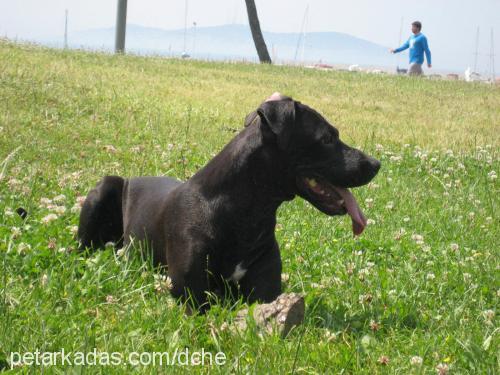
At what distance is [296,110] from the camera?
170 inches

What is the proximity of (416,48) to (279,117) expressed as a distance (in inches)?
936

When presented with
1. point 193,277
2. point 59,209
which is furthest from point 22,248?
point 193,277

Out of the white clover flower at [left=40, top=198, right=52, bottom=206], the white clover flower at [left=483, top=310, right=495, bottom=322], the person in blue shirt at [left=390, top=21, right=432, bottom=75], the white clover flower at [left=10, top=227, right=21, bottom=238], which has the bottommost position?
the white clover flower at [left=483, top=310, right=495, bottom=322]

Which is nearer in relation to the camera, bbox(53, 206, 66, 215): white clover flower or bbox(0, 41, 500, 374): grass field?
bbox(0, 41, 500, 374): grass field

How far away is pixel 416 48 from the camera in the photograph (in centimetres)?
2661

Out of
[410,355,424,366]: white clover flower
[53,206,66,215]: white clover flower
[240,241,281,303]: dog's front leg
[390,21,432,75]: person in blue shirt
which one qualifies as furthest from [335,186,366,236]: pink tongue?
[390,21,432,75]: person in blue shirt

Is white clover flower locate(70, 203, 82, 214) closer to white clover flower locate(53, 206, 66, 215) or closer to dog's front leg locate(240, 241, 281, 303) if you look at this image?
white clover flower locate(53, 206, 66, 215)

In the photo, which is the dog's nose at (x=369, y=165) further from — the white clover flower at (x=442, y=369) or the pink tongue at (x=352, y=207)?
the white clover flower at (x=442, y=369)

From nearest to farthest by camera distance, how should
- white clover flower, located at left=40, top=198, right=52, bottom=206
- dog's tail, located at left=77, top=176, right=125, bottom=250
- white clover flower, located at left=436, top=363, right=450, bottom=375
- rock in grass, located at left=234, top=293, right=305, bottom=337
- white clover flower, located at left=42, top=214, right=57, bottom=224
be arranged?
white clover flower, located at left=436, top=363, right=450, bottom=375 < rock in grass, located at left=234, top=293, right=305, bottom=337 < white clover flower, located at left=42, top=214, right=57, bottom=224 < dog's tail, located at left=77, top=176, right=125, bottom=250 < white clover flower, located at left=40, top=198, right=52, bottom=206

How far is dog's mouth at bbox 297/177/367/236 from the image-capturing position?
432 cm

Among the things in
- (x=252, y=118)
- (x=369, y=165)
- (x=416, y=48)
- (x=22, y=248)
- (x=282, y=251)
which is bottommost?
(x=282, y=251)

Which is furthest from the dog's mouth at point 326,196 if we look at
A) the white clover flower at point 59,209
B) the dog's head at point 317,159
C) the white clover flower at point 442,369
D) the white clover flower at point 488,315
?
the white clover flower at point 59,209

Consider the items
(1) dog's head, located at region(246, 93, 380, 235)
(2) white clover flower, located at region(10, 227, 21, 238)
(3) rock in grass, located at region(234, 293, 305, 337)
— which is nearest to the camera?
(3) rock in grass, located at region(234, 293, 305, 337)

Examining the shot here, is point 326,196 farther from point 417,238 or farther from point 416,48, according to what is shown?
point 416,48
